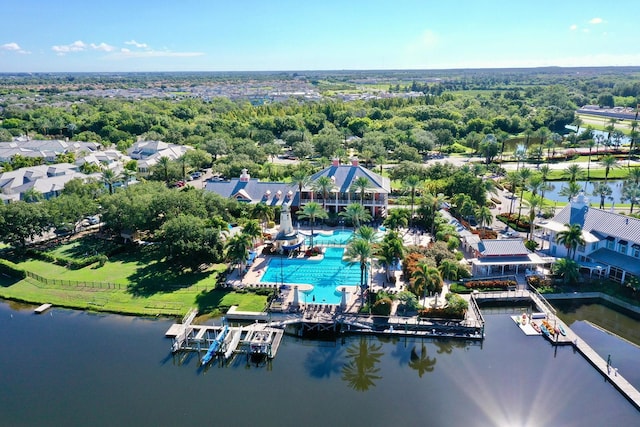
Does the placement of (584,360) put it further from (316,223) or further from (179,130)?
(179,130)

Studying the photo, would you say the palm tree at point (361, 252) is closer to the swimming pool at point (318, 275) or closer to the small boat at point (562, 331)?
the swimming pool at point (318, 275)

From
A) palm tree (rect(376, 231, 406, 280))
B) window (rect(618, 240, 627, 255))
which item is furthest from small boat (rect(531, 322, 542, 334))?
window (rect(618, 240, 627, 255))

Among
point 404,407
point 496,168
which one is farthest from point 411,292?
point 496,168

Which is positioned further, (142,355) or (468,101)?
(468,101)

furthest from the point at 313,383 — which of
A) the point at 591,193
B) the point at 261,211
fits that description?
the point at 591,193

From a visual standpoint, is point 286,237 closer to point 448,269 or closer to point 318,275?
point 318,275

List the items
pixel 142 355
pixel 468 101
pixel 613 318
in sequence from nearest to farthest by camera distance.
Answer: pixel 142 355
pixel 613 318
pixel 468 101
